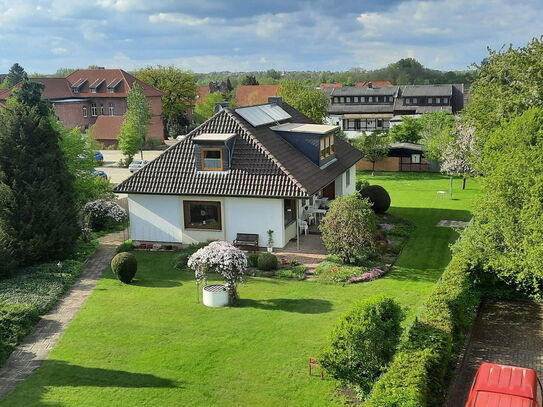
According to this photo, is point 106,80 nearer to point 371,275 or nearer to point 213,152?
point 213,152

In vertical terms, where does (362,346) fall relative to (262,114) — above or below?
below

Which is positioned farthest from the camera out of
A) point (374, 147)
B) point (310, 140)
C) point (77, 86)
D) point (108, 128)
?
point (77, 86)

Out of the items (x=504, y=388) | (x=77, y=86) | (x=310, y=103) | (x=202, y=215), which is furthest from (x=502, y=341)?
(x=77, y=86)

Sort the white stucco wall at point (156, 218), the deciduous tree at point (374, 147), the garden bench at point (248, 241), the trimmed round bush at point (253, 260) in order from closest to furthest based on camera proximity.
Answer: the trimmed round bush at point (253, 260) → the garden bench at point (248, 241) → the white stucco wall at point (156, 218) → the deciduous tree at point (374, 147)

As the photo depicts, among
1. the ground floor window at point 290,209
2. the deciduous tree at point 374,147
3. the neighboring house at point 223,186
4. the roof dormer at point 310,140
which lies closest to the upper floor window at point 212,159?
the neighboring house at point 223,186

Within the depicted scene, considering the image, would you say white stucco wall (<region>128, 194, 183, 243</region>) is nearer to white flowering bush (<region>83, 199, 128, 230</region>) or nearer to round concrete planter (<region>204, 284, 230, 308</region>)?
white flowering bush (<region>83, 199, 128, 230</region>)

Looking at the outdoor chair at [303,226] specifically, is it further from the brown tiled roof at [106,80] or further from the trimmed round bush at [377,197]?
the brown tiled roof at [106,80]
